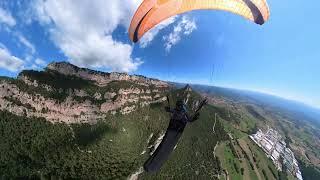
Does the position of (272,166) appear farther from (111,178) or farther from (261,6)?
(261,6)

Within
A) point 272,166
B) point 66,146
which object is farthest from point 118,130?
point 272,166

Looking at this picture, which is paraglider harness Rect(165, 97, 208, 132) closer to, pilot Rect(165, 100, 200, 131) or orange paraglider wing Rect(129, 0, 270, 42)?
pilot Rect(165, 100, 200, 131)

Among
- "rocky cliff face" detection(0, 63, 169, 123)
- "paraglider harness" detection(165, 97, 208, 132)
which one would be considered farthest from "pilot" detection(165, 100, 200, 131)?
"rocky cliff face" detection(0, 63, 169, 123)

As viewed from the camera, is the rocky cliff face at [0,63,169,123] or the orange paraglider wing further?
the rocky cliff face at [0,63,169,123]

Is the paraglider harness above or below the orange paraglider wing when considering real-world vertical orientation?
below

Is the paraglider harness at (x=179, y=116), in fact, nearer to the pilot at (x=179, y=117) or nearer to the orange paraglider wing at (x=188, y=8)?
the pilot at (x=179, y=117)

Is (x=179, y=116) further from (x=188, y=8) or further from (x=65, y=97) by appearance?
(x=65, y=97)

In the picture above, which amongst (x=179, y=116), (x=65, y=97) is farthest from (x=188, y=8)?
(x=65, y=97)
